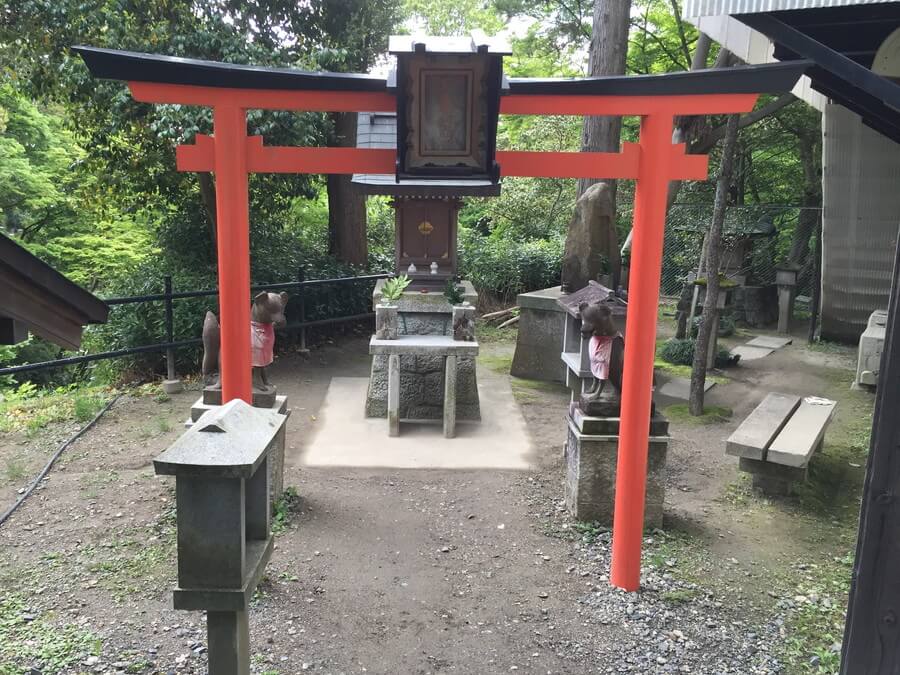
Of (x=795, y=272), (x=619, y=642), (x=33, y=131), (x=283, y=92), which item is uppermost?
(x=33, y=131)

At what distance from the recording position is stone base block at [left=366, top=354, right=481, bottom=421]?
7879mm

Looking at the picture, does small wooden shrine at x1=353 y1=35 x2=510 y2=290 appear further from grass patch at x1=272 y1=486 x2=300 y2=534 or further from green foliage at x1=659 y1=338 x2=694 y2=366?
green foliage at x1=659 y1=338 x2=694 y2=366

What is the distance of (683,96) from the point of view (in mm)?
4188

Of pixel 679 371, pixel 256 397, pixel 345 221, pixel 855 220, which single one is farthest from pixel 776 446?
pixel 345 221

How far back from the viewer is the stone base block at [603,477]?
→ 5.24 meters

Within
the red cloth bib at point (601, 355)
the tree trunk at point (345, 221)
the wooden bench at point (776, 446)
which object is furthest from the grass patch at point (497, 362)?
the red cloth bib at point (601, 355)

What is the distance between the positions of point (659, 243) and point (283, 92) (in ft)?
8.05

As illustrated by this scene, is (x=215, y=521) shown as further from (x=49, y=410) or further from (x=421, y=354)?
(x=49, y=410)

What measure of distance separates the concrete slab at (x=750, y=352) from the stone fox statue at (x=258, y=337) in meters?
8.18

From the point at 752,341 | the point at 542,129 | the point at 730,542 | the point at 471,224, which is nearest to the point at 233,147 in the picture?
the point at 730,542

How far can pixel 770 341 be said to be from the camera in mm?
12562

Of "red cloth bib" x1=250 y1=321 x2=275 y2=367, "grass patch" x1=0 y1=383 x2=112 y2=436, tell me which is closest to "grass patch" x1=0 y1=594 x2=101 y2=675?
"red cloth bib" x1=250 y1=321 x2=275 y2=367

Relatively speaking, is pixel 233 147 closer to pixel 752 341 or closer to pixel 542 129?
pixel 752 341

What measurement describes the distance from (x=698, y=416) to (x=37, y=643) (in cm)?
683
